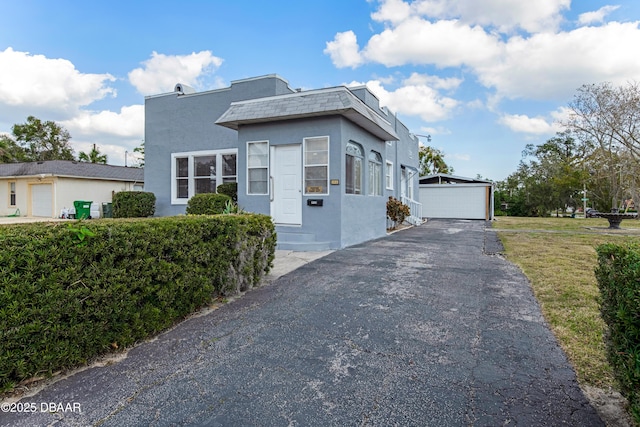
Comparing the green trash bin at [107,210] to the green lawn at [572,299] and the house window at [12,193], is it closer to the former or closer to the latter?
the house window at [12,193]

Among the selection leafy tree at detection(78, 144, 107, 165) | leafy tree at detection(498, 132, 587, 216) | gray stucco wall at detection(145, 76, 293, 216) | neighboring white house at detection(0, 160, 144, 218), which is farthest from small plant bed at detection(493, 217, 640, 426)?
leafy tree at detection(78, 144, 107, 165)

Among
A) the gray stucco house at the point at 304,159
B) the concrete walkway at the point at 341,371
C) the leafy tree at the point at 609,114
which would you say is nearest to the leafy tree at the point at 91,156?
the gray stucco house at the point at 304,159

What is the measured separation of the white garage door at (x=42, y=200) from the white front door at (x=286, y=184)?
17.2m

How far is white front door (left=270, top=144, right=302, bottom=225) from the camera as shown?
8.56 m

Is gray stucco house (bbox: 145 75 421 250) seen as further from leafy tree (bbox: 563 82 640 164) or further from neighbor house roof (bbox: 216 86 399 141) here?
leafy tree (bbox: 563 82 640 164)

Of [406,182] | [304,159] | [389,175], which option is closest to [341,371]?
[304,159]

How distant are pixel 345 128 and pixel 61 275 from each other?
677cm

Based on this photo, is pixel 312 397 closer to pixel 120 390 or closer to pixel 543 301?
pixel 120 390

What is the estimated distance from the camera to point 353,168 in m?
8.97

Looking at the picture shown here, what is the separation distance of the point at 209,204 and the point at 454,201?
16127 millimetres

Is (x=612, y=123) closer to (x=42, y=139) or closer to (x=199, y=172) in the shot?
(x=199, y=172)

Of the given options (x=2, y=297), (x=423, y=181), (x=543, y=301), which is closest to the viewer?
(x=2, y=297)

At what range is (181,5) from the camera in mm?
9758

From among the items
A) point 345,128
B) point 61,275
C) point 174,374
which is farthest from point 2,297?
point 345,128
